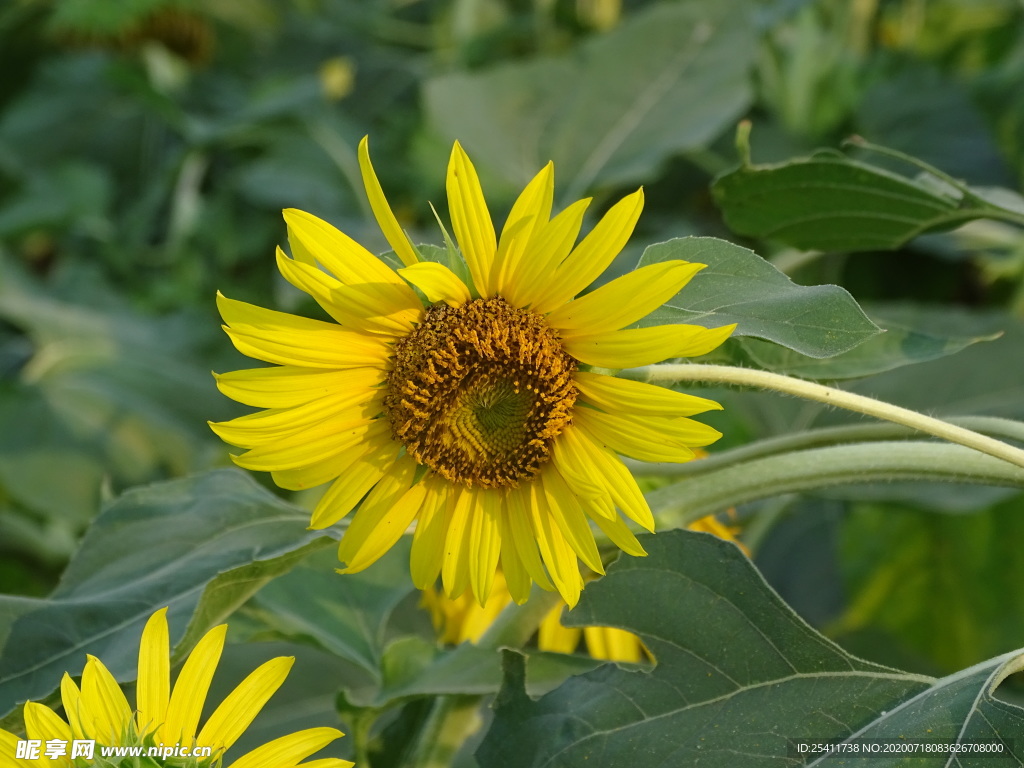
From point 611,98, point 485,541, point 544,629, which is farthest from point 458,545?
point 611,98

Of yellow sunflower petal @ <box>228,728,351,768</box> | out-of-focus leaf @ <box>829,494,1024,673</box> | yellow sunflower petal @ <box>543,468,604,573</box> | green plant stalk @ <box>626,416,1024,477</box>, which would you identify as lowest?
out-of-focus leaf @ <box>829,494,1024,673</box>

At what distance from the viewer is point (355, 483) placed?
559mm

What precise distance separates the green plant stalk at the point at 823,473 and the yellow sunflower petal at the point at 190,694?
0.26 meters

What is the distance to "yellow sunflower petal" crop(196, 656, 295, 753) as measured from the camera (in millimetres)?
516

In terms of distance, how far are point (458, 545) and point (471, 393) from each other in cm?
9

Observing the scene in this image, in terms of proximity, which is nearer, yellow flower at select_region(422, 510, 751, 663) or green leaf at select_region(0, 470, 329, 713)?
green leaf at select_region(0, 470, 329, 713)

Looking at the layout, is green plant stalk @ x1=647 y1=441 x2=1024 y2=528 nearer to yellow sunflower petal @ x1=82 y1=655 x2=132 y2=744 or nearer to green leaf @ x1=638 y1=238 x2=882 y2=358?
green leaf @ x1=638 y1=238 x2=882 y2=358

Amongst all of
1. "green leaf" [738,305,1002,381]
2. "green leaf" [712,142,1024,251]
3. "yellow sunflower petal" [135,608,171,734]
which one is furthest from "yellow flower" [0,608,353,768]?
"green leaf" [712,142,1024,251]

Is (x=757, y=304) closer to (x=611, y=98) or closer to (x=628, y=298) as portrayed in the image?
(x=628, y=298)

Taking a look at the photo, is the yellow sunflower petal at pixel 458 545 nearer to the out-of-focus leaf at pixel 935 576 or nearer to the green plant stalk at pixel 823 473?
the green plant stalk at pixel 823 473

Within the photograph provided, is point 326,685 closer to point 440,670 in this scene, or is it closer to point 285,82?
point 440,670

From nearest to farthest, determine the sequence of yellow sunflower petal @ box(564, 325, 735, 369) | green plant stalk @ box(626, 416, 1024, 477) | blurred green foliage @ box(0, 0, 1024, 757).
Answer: yellow sunflower petal @ box(564, 325, 735, 369)
green plant stalk @ box(626, 416, 1024, 477)
blurred green foliage @ box(0, 0, 1024, 757)

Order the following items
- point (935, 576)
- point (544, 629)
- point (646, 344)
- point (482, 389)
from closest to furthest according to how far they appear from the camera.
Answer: point (646, 344)
point (482, 389)
point (544, 629)
point (935, 576)

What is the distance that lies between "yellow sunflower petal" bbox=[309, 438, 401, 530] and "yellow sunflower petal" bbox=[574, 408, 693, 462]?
0.12m
